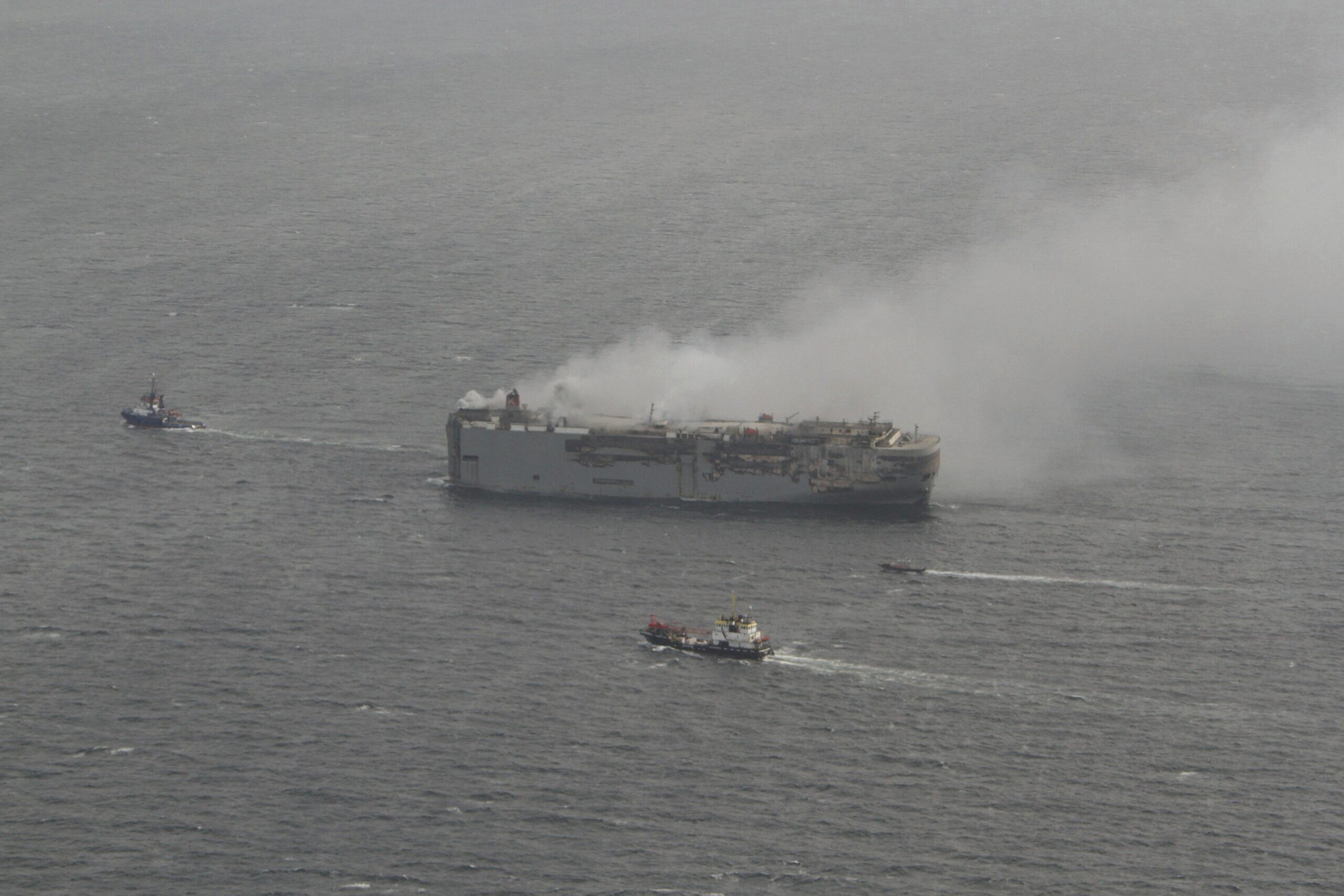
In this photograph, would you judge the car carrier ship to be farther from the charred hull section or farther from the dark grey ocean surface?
the dark grey ocean surface

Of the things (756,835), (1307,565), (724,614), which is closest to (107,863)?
(756,835)

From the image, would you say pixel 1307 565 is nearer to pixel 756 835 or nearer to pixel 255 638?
pixel 756 835

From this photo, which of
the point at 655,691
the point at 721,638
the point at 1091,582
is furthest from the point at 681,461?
the point at 655,691

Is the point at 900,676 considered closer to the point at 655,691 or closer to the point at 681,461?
the point at 655,691

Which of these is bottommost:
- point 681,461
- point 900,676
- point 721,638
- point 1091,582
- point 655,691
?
point 655,691

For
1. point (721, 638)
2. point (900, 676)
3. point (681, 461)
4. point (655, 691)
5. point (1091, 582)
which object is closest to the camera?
point (655, 691)

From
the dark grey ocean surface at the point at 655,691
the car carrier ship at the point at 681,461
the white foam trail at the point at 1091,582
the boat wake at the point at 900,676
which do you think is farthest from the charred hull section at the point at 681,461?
the boat wake at the point at 900,676
